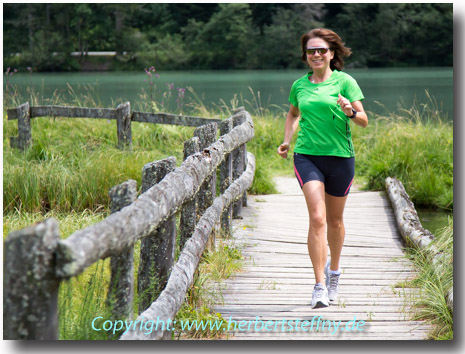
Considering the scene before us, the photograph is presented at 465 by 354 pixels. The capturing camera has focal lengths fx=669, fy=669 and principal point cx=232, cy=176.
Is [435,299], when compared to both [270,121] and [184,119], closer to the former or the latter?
[184,119]

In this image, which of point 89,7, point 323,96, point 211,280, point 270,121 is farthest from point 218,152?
point 89,7

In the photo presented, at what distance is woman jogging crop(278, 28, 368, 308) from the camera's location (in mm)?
3889

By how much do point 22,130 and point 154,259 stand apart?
26.0 ft

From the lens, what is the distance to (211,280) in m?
4.66

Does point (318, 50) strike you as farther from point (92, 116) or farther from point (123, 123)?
point (92, 116)

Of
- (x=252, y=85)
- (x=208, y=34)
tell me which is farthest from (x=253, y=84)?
(x=208, y=34)

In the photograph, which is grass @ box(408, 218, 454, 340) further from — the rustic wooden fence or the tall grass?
the tall grass

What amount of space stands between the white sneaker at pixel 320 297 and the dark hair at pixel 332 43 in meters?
1.35

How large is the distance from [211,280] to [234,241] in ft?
3.62

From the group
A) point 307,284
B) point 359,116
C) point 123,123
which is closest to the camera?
point 359,116

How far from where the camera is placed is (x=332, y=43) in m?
4.01

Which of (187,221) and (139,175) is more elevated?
(187,221)

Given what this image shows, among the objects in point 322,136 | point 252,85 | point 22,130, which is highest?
point 322,136

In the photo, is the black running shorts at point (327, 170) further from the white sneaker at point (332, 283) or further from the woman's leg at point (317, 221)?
the white sneaker at point (332, 283)
